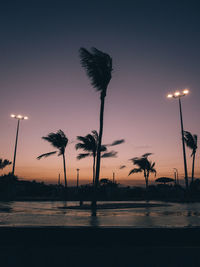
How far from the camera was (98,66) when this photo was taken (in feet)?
52.4

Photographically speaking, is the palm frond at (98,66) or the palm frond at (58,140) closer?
the palm frond at (98,66)

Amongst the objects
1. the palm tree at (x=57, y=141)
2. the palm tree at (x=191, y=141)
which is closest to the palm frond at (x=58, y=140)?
the palm tree at (x=57, y=141)

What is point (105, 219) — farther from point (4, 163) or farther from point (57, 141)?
point (4, 163)

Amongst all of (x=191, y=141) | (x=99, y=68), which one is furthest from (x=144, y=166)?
(x=99, y=68)

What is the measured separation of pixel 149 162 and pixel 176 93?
18.6m

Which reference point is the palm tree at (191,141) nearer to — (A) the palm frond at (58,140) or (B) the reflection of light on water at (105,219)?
(A) the palm frond at (58,140)

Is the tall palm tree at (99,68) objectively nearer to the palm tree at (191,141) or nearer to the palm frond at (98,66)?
the palm frond at (98,66)

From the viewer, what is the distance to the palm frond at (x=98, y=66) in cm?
1580
